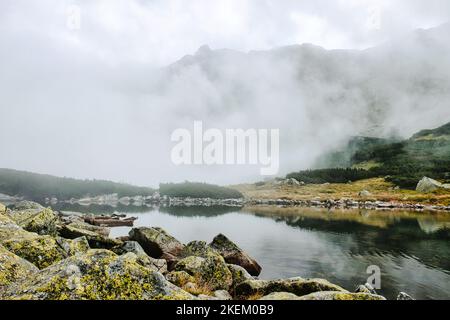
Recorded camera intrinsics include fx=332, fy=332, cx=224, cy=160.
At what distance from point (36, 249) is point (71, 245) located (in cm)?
357

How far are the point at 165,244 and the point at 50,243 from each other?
18.2m

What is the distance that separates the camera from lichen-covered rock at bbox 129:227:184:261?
31.0 m

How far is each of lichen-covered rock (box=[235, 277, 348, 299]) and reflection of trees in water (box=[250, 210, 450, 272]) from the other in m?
25.6

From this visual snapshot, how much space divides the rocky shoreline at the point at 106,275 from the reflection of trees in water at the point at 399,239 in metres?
25.9

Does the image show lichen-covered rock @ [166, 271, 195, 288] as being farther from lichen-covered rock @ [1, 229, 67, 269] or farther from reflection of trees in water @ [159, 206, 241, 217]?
reflection of trees in water @ [159, 206, 241, 217]

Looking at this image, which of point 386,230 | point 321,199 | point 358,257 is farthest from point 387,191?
point 358,257

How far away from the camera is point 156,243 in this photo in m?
31.7

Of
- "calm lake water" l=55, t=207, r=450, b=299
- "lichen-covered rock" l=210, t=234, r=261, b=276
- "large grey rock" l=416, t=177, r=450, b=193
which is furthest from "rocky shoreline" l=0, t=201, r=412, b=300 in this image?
"large grey rock" l=416, t=177, r=450, b=193

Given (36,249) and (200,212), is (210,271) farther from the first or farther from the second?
(200,212)

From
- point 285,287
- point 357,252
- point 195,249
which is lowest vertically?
point 357,252

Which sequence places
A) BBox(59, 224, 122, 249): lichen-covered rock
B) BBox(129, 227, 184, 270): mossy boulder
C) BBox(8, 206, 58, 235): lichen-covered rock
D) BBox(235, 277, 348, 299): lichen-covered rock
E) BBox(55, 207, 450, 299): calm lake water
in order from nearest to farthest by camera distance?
1. BBox(235, 277, 348, 299): lichen-covered rock
2. BBox(8, 206, 58, 235): lichen-covered rock
3. BBox(59, 224, 122, 249): lichen-covered rock
4. BBox(55, 207, 450, 299): calm lake water
5. BBox(129, 227, 184, 270): mossy boulder

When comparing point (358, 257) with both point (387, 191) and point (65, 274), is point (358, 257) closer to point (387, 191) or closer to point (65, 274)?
point (65, 274)

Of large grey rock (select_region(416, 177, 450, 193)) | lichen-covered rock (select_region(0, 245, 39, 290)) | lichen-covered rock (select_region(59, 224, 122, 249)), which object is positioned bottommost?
lichen-covered rock (select_region(59, 224, 122, 249))

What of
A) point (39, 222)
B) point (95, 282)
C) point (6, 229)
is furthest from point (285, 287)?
point (39, 222)
